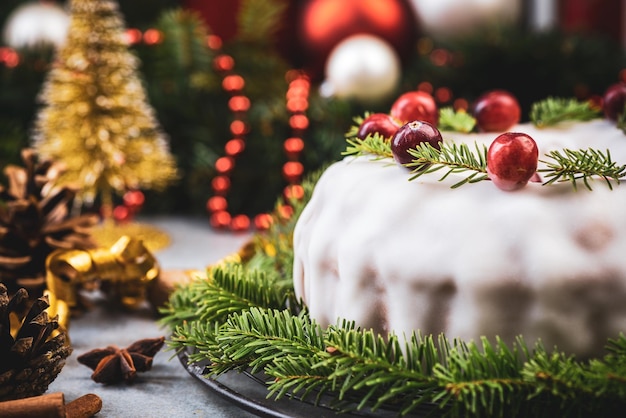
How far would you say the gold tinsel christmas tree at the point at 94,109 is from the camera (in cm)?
140

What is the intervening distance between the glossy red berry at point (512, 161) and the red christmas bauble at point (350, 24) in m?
1.05

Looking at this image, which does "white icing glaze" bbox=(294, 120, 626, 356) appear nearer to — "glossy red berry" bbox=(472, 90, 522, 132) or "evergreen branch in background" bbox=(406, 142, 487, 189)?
"evergreen branch in background" bbox=(406, 142, 487, 189)

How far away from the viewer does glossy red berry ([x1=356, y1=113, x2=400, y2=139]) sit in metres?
0.75

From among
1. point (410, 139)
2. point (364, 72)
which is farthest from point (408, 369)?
point (364, 72)

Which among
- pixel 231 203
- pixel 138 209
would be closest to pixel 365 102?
pixel 231 203

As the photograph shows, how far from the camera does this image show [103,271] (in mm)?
926

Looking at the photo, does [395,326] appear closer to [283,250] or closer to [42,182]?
[283,250]

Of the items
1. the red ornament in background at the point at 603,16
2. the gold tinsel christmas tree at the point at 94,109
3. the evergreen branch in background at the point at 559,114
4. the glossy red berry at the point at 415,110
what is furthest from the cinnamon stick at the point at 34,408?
the red ornament in background at the point at 603,16

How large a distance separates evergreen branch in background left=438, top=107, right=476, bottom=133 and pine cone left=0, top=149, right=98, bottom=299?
484mm

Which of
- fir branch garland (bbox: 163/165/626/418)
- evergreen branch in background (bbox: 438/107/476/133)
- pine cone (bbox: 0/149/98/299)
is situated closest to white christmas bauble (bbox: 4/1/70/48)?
pine cone (bbox: 0/149/98/299)

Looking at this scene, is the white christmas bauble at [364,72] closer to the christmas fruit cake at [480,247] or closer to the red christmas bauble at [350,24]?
the red christmas bauble at [350,24]

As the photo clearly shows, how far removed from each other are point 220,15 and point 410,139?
51.7 inches

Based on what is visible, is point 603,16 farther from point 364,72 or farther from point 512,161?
point 512,161

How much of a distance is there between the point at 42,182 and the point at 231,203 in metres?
0.61
